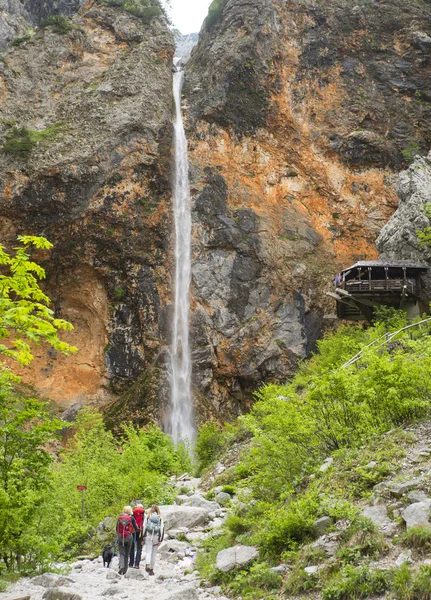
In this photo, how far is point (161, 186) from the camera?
3312cm

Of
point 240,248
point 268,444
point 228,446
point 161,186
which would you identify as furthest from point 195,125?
point 268,444

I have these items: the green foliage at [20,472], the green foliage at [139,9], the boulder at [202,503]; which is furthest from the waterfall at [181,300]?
the green foliage at [20,472]

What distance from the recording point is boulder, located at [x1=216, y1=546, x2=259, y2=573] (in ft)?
26.7

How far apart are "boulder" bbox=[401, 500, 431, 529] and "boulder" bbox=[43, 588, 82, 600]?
444cm

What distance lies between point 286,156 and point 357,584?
104 ft

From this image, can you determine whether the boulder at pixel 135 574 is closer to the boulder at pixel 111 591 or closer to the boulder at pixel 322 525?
the boulder at pixel 111 591

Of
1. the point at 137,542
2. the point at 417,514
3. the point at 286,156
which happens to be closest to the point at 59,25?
the point at 286,156

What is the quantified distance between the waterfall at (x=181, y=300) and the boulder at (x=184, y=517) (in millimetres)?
14815

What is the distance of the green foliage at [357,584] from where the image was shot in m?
5.86

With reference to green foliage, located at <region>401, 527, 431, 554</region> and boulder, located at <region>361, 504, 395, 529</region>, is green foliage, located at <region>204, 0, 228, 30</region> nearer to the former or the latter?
boulder, located at <region>361, 504, 395, 529</region>

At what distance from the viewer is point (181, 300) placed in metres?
31.5

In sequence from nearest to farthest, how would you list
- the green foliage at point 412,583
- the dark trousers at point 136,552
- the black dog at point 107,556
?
the green foliage at point 412,583 → the dark trousers at point 136,552 → the black dog at point 107,556

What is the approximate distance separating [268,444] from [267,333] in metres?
20.5

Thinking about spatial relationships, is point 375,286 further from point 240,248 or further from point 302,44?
point 302,44
